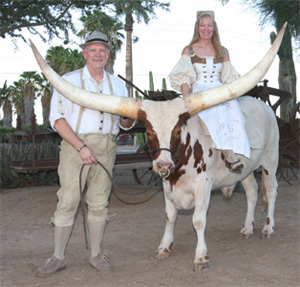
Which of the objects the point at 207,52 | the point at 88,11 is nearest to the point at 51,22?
the point at 88,11

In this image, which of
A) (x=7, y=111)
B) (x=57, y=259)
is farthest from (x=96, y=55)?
(x=7, y=111)

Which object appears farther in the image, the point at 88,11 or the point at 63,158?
the point at 88,11

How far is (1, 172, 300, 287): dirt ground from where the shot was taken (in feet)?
14.0

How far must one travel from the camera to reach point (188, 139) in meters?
4.57

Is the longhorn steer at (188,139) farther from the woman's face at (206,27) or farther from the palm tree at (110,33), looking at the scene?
the palm tree at (110,33)

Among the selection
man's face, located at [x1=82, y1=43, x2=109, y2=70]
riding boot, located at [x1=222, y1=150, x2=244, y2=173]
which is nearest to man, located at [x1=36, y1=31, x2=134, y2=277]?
man's face, located at [x1=82, y1=43, x2=109, y2=70]

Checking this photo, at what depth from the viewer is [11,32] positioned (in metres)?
14.0

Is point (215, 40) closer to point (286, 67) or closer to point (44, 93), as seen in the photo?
point (286, 67)

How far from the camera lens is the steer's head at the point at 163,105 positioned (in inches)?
156

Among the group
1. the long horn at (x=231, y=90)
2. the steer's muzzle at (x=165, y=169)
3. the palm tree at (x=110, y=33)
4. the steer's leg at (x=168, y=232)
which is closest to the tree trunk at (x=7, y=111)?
the palm tree at (x=110, y=33)

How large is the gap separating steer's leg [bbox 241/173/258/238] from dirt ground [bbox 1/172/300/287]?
11 cm

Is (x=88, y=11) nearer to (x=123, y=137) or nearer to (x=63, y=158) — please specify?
(x=123, y=137)

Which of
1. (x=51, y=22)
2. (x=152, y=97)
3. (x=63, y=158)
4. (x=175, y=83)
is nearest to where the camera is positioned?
(x=63, y=158)

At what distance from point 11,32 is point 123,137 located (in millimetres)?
5136
